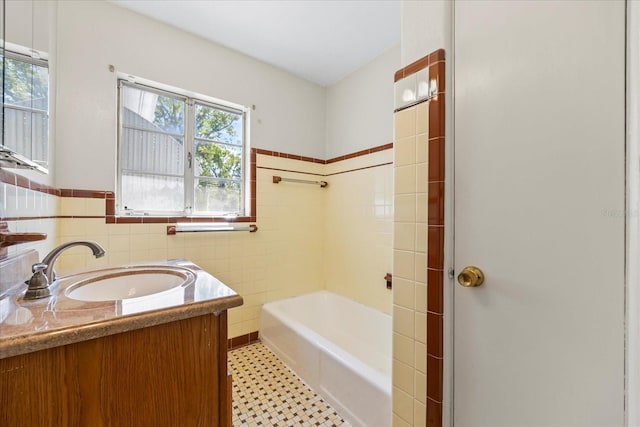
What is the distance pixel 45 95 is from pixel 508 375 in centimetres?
227

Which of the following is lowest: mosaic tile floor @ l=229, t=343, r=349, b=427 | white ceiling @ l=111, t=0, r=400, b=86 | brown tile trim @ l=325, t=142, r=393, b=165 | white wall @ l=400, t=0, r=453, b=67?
mosaic tile floor @ l=229, t=343, r=349, b=427

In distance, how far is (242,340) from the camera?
226 cm

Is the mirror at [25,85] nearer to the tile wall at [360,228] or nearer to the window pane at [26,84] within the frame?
the window pane at [26,84]

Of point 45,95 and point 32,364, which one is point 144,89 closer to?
point 45,95

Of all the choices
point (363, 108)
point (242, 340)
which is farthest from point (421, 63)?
point (242, 340)

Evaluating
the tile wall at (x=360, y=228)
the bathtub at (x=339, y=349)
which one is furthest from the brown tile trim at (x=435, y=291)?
the tile wall at (x=360, y=228)

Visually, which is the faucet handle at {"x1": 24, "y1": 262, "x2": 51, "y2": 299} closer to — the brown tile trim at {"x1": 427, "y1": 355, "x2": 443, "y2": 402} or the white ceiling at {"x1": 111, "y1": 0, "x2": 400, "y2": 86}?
the brown tile trim at {"x1": 427, "y1": 355, "x2": 443, "y2": 402}

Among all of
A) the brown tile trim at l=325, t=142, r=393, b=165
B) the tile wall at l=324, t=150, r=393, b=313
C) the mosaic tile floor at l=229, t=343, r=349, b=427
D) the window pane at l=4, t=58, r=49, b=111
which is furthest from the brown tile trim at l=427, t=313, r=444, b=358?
the window pane at l=4, t=58, r=49, b=111

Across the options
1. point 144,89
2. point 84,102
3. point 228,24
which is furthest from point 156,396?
point 228,24

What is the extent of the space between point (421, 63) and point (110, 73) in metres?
1.95

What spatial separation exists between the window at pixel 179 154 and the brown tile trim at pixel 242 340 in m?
1.06

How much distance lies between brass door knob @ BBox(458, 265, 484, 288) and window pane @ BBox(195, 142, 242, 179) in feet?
6.55

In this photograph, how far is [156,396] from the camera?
26.8 inches

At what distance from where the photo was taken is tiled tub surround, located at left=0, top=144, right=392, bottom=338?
1666mm
